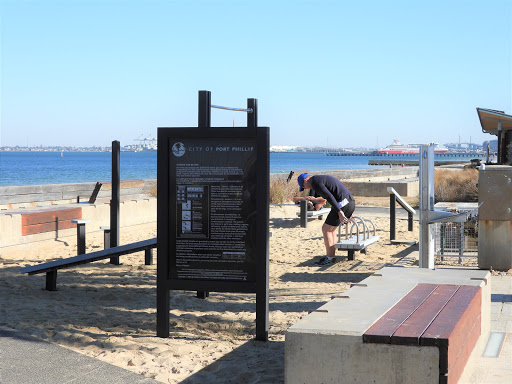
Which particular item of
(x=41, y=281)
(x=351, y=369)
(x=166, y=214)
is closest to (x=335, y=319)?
(x=351, y=369)

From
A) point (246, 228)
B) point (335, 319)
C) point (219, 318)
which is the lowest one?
point (219, 318)

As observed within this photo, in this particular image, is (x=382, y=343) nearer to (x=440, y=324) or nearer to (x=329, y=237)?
(x=440, y=324)

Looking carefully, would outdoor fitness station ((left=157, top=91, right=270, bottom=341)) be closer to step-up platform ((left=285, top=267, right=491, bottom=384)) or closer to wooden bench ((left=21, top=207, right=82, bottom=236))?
step-up platform ((left=285, top=267, right=491, bottom=384))

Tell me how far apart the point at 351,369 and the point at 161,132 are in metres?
3.03

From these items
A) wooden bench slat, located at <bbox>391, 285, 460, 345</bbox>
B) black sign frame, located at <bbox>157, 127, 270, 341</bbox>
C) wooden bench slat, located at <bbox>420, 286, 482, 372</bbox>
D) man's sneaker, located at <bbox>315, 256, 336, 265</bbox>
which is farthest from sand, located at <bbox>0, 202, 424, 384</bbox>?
wooden bench slat, located at <bbox>420, 286, 482, 372</bbox>

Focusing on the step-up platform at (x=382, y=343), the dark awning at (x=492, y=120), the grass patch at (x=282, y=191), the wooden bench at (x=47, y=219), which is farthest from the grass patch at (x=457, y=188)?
the step-up platform at (x=382, y=343)

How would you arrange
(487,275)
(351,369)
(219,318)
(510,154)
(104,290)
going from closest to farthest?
(351,369) → (487,275) → (219,318) → (104,290) → (510,154)

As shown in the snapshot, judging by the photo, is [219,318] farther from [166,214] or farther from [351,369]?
[351,369]

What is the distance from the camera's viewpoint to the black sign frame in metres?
5.92

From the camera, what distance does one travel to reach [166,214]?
20.0 feet

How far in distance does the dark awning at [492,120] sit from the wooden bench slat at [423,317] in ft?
33.3

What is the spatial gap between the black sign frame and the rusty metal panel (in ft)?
14.2

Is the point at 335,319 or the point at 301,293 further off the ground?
the point at 335,319

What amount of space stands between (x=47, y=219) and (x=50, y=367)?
7.63m
